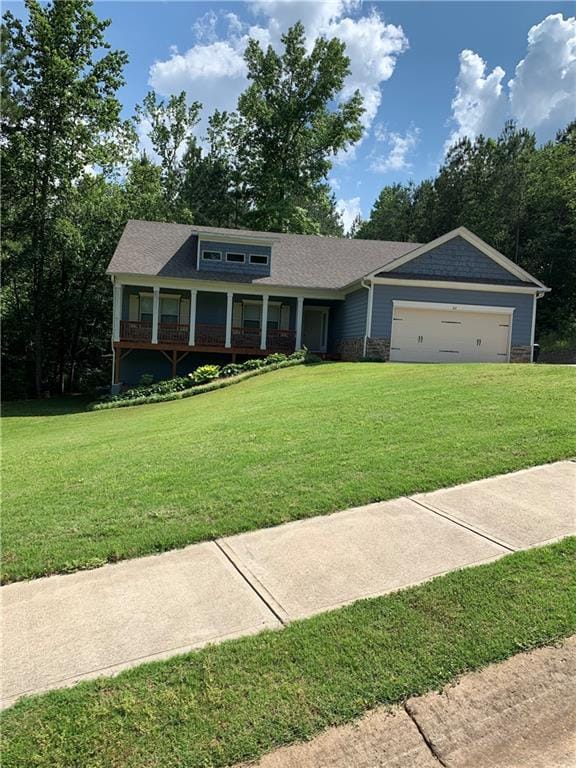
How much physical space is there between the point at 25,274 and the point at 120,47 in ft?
36.1

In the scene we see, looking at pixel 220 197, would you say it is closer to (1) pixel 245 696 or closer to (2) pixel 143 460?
(2) pixel 143 460

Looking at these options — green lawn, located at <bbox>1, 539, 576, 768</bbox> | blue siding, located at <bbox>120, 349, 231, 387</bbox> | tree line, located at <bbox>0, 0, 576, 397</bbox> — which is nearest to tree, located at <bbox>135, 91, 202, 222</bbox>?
tree line, located at <bbox>0, 0, 576, 397</bbox>

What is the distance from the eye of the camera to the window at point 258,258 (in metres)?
20.6

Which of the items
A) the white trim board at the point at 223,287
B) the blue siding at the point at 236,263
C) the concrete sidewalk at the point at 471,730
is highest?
the blue siding at the point at 236,263

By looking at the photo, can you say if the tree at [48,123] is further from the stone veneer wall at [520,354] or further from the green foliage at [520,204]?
the green foliage at [520,204]

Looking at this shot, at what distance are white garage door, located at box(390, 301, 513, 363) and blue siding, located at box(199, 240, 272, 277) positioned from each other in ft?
19.5

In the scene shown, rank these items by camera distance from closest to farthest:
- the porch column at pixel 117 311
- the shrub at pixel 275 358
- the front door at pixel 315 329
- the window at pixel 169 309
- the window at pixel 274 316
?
the shrub at pixel 275 358 < the porch column at pixel 117 311 < the window at pixel 169 309 < the window at pixel 274 316 < the front door at pixel 315 329

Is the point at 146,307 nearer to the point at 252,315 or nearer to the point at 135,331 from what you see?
the point at 135,331

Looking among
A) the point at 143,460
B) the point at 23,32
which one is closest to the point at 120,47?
the point at 23,32

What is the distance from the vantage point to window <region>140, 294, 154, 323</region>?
20688 millimetres

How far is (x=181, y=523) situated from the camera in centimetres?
453

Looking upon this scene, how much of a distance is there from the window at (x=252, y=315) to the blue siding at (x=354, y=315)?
3.49m

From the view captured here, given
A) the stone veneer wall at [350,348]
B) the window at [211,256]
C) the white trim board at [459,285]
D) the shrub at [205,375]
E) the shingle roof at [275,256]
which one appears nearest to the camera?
the shrub at [205,375]

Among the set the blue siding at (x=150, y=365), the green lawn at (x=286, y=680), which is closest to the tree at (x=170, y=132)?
the blue siding at (x=150, y=365)
